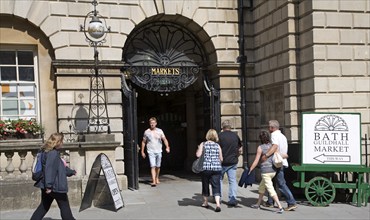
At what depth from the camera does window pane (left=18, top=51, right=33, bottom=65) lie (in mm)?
11812

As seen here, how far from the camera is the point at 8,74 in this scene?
38.5 feet

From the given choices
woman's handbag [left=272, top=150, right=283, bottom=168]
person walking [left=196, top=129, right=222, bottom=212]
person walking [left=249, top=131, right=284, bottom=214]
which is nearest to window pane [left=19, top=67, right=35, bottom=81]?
person walking [left=196, top=129, right=222, bottom=212]

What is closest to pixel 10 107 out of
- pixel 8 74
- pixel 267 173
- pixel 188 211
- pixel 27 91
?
pixel 27 91

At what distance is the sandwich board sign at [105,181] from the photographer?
8.82m

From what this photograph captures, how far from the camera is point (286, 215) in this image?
8.49 metres

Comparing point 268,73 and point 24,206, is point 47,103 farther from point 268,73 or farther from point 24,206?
point 268,73

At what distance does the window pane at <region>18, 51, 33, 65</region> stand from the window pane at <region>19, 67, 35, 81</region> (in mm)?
162

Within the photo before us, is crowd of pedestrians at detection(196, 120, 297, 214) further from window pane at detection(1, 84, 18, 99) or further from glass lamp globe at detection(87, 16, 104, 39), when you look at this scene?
window pane at detection(1, 84, 18, 99)

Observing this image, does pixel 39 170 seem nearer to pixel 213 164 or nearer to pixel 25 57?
pixel 213 164

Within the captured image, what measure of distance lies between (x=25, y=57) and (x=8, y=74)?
24.8 inches

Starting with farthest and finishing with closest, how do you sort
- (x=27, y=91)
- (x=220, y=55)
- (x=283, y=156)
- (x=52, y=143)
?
(x=220, y=55), (x=27, y=91), (x=283, y=156), (x=52, y=143)

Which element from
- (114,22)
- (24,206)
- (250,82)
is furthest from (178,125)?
(24,206)

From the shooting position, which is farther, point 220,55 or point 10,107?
point 220,55

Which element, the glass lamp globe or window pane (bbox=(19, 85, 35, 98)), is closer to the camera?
the glass lamp globe
